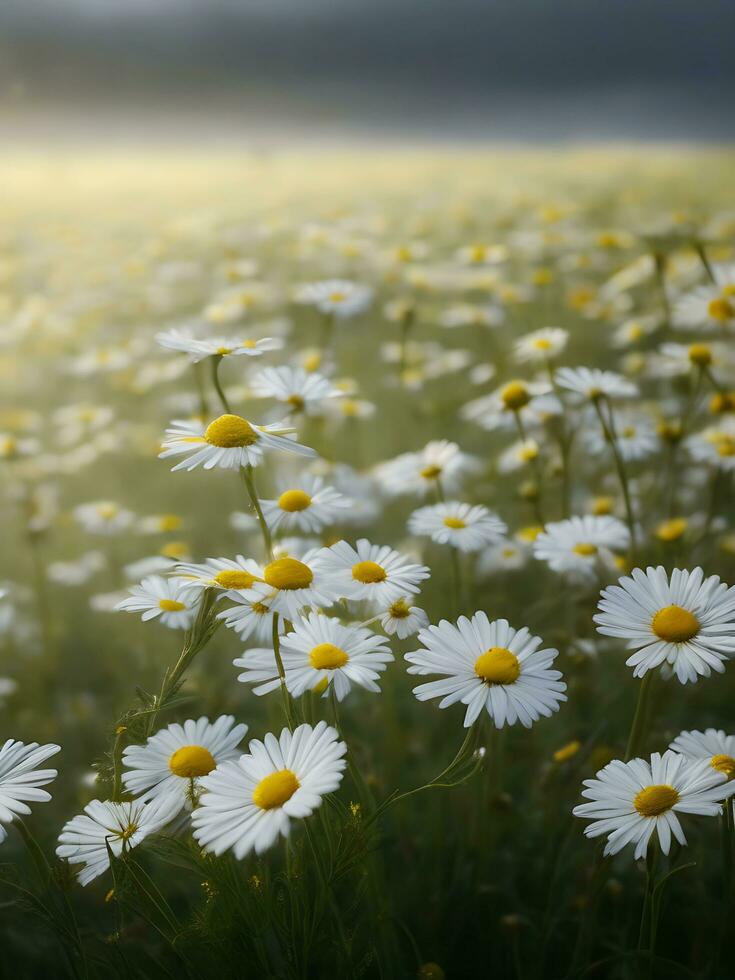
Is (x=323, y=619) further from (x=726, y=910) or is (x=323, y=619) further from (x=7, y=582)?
(x=7, y=582)

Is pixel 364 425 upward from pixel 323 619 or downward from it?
downward

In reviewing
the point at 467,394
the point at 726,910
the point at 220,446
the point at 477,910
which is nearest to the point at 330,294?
the point at 467,394

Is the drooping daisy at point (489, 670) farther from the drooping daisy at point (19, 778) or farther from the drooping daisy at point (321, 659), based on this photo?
the drooping daisy at point (19, 778)

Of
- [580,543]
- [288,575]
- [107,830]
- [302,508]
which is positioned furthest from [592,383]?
[107,830]

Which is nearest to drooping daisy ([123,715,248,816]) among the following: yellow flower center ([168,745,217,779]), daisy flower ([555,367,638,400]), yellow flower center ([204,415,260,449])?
yellow flower center ([168,745,217,779])

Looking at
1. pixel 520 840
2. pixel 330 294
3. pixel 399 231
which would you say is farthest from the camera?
pixel 399 231

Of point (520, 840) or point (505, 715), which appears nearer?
point (505, 715)
